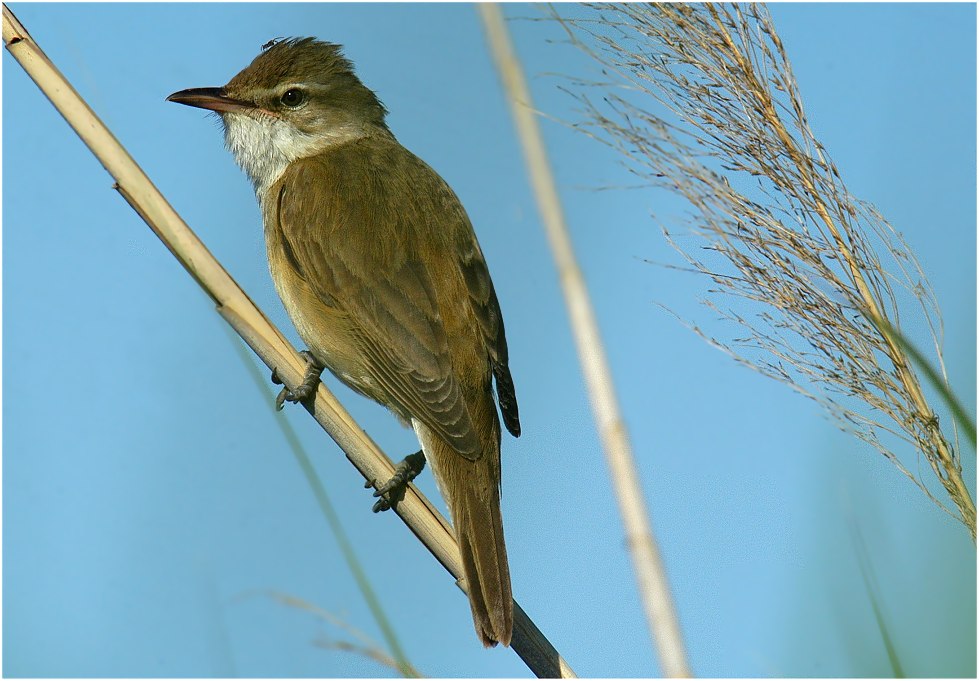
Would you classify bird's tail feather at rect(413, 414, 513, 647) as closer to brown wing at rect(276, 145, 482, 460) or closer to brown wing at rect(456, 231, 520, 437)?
brown wing at rect(276, 145, 482, 460)

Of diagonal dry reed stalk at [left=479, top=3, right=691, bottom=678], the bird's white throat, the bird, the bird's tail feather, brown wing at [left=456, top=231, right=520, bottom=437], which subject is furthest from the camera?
the bird's white throat

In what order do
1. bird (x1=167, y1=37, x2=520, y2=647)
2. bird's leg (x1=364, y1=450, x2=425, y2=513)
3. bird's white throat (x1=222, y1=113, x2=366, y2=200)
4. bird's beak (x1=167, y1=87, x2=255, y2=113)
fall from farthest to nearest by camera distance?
bird's white throat (x1=222, y1=113, x2=366, y2=200), bird's beak (x1=167, y1=87, x2=255, y2=113), bird (x1=167, y1=37, x2=520, y2=647), bird's leg (x1=364, y1=450, x2=425, y2=513)

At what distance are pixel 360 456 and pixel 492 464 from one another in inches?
23.0

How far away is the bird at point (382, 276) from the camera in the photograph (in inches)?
106

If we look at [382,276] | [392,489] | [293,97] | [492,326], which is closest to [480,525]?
[392,489]

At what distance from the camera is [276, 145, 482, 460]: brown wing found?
2.78m

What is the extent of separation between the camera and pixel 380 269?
3010 millimetres

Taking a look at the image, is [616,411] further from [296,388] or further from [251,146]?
[251,146]

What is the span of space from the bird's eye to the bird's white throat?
78mm

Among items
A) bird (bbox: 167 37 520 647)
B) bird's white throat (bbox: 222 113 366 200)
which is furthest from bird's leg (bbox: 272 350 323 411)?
bird's white throat (bbox: 222 113 366 200)

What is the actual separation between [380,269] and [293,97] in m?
0.97

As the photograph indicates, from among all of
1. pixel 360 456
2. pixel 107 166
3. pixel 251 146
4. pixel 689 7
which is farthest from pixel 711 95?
pixel 251 146

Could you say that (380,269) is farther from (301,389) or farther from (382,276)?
(301,389)

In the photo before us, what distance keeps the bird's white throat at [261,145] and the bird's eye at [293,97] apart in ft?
0.26
